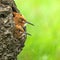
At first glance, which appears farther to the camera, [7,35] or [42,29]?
[42,29]

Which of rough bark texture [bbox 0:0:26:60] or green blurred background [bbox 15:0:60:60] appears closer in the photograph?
rough bark texture [bbox 0:0:26:60]

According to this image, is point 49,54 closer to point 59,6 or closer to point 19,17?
point 59,6

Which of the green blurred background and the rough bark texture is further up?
the rough bark texture

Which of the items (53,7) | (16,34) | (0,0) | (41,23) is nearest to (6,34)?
(16,34)

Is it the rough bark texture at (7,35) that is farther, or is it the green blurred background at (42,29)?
the green blurred background at (42,29)
